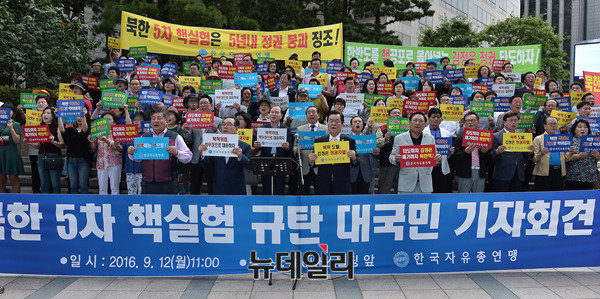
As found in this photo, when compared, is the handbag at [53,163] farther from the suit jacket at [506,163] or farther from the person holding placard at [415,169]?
the suit jacket at [506,163]

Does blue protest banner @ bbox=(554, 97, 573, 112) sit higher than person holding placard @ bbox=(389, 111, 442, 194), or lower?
higher

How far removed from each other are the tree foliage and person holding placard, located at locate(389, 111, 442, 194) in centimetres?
2587

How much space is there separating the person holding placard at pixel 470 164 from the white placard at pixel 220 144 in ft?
11.6

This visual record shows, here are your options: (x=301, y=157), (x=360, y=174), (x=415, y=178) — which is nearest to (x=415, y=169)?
(x=415, y=178)

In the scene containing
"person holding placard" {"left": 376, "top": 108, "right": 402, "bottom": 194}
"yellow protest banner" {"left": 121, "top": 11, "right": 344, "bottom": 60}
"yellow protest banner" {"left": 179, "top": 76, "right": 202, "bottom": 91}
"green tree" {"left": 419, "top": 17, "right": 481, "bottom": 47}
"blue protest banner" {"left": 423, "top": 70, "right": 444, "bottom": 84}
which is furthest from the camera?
"green tree" {"left": 419, "top": 17, "right": 481, "bottom": 47}

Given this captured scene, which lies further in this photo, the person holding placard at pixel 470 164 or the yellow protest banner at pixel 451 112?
the yellow protest banner at pixel 451 112

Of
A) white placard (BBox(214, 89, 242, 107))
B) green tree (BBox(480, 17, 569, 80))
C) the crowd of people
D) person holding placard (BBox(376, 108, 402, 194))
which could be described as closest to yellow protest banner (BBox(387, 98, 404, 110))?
the crowd of people

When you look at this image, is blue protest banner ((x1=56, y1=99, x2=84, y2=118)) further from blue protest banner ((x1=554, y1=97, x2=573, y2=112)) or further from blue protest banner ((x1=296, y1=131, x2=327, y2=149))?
blue protest banner ((x1=554, y1=97, x2=573, y2=112))

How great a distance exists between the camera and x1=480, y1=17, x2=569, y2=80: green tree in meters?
27.7

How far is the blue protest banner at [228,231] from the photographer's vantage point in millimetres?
4480

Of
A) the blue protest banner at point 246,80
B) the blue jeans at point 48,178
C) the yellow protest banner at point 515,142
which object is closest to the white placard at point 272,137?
the blue protest banner at point 246,80

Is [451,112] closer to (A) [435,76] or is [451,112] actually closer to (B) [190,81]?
(A) [435,76]

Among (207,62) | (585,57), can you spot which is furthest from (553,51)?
(207,62)

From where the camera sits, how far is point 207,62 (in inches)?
455
